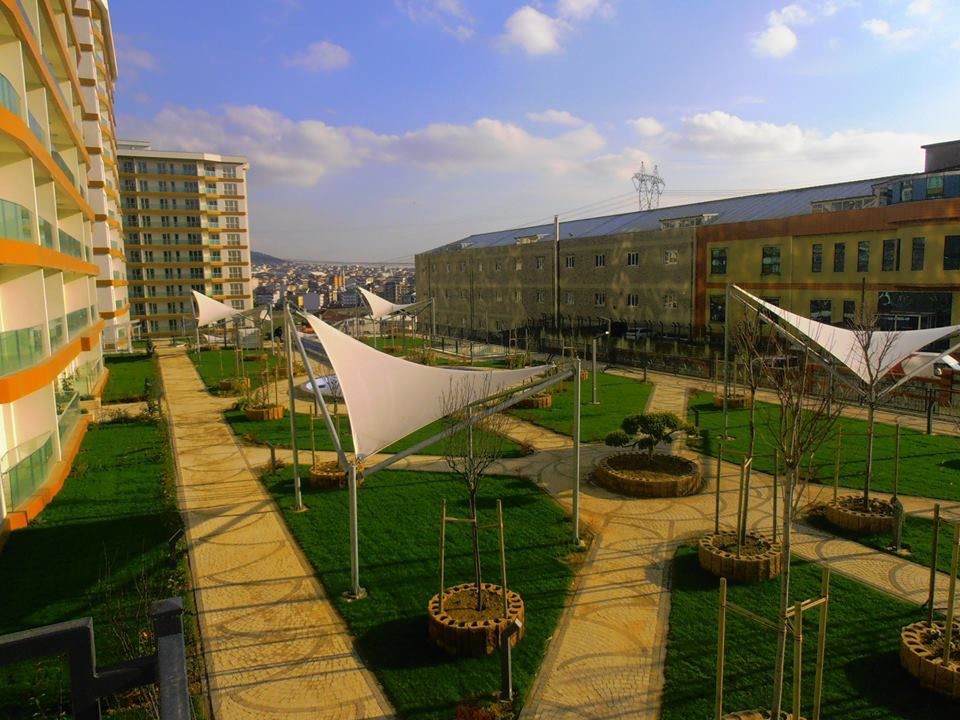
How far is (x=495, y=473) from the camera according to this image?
1438 centimetres

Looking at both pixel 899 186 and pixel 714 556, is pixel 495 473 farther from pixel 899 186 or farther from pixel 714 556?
pixel 899 186

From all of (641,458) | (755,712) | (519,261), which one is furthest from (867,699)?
(519,261)

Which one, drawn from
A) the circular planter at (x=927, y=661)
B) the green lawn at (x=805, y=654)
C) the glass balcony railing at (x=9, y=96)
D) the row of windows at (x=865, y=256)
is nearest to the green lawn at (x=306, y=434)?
the green lawn at (x=805, y=654)

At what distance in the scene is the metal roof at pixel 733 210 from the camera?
1211 inches

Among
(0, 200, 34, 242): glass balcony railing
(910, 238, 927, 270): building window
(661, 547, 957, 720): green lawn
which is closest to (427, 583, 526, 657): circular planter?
(661, 547, 957, 720): green lawn

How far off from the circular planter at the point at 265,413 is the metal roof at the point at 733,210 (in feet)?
77.4

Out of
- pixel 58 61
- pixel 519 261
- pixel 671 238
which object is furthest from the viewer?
pixel 519 261

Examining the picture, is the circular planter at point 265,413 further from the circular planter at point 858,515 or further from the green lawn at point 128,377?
the circular planter at point 858,515

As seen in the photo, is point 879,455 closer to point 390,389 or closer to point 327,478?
point 390,389

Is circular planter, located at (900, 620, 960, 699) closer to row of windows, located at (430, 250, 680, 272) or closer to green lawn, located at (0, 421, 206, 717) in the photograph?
green lawn, located at (0, 421, 206, 717)

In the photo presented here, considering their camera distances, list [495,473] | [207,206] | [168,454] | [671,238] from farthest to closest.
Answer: [207,206]
[671,238]
[168,454]
[495,473]

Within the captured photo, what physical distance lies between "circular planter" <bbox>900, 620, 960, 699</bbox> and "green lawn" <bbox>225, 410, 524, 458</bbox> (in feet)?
31.2

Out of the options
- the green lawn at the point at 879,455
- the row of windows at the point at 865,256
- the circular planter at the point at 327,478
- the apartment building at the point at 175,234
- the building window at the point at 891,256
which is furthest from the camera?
the apartment building at the point at 175,234

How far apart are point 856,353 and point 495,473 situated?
27.9 ft
